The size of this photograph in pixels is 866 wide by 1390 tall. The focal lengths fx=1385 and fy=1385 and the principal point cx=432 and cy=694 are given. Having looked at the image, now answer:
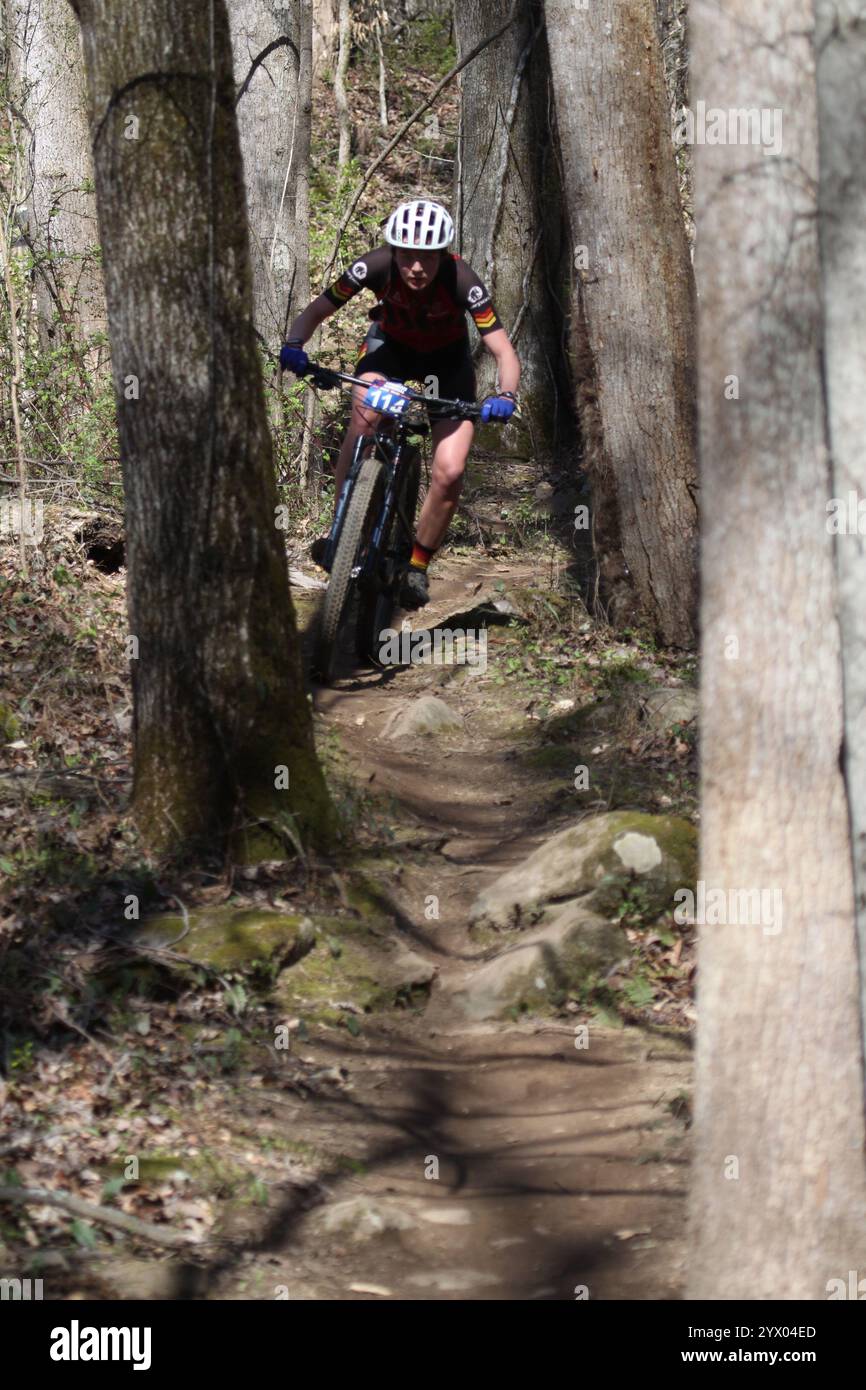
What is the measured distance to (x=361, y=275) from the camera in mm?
7676

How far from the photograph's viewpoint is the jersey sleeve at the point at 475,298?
7723 mm

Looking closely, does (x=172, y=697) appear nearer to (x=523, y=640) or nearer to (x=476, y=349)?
(x=523, y=640)

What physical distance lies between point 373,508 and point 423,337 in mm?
1151

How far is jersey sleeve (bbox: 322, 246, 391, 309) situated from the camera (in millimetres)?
7660

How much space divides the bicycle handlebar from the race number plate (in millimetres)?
41

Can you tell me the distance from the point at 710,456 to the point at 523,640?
598 centimetres

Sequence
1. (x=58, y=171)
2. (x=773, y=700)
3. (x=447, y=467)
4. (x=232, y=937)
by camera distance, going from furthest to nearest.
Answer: (x=58, y=171)
(x=447, y=467)
(x=232, y=937)
(x=773, y=700)

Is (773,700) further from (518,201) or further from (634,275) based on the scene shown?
(518,201)

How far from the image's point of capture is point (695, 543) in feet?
27.3

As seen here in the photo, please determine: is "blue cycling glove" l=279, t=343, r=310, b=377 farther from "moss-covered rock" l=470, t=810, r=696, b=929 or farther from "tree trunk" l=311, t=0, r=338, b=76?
"tree trunk" l=311, t=0, r=338, b=76

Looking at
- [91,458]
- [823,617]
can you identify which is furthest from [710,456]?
[91,458]

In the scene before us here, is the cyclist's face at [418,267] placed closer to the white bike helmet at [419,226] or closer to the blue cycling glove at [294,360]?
the white bike helmet at [419,226]

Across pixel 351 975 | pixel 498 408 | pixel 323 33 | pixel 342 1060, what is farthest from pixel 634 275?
pixel 323 33
